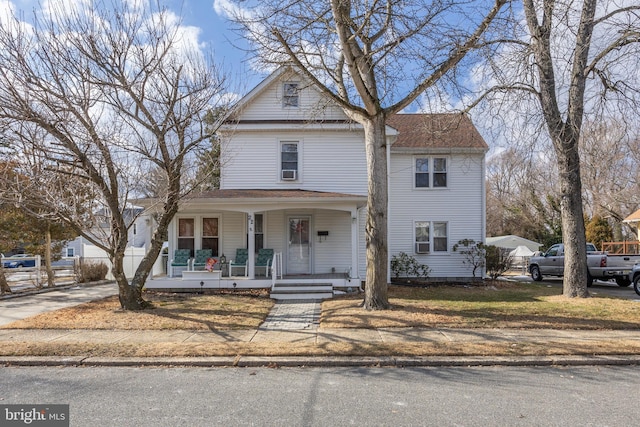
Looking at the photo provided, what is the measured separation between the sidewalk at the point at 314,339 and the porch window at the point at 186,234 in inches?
247

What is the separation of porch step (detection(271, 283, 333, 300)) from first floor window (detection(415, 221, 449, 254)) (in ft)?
18.9

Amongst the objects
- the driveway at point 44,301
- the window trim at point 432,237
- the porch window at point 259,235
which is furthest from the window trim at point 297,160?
the driveway at point 44,301

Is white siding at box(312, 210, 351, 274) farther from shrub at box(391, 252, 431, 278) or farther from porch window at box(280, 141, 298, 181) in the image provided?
shrub at box(391, 252, 431, 278)

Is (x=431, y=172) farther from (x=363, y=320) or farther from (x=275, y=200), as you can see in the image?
(x=363, y=320)

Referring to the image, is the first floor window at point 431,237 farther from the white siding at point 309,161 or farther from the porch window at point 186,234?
the porch window at point 186,234

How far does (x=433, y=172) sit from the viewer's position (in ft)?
55.1

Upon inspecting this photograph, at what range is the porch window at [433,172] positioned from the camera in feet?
55.1

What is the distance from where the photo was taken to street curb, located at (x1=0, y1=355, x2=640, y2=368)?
19.7 ft

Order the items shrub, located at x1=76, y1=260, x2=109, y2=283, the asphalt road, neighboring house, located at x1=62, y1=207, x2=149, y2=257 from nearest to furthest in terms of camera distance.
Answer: the asphalt road → neighboring house, located at x1=62, y1=207, x2=149, y2=257 → shrub, located at x1=76, y1=260, x2=109, y2=283

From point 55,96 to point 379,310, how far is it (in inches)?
341

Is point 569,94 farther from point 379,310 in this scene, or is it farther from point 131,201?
point 131,201

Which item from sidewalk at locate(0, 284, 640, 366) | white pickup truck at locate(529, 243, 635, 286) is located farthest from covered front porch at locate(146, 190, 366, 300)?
white pickup truck at locate(529, 243, 635, 286)

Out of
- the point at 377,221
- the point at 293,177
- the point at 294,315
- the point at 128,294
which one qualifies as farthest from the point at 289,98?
the point at 128,294

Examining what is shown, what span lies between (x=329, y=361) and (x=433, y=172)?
12364 mm
